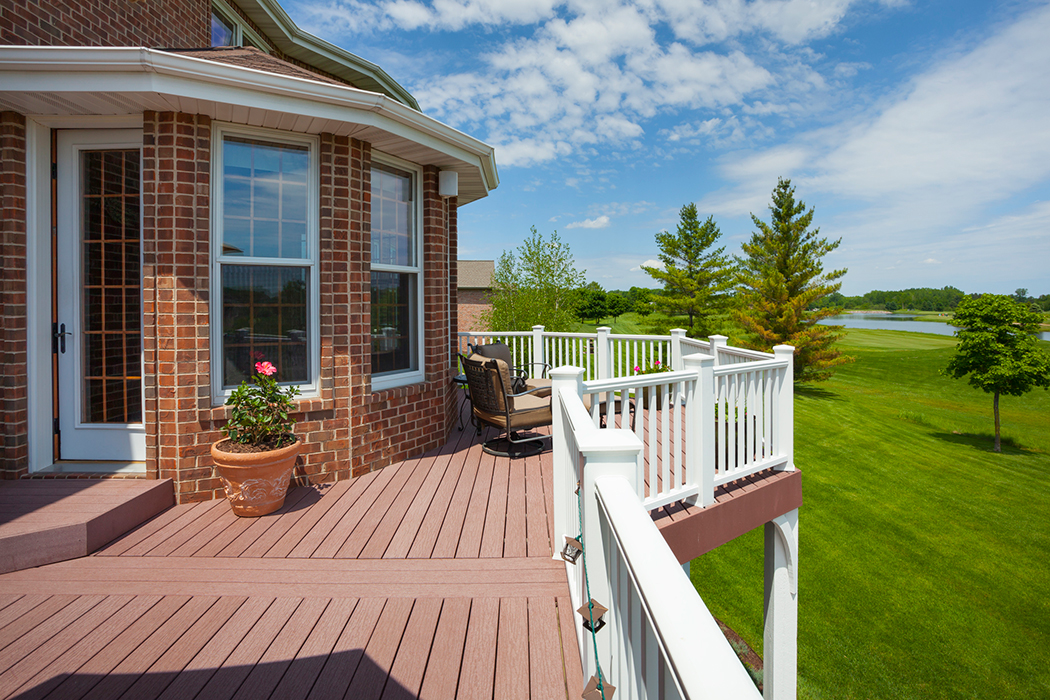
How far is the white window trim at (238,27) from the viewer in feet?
19.7

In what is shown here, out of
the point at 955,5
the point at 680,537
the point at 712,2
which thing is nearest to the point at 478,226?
the point at 712,2

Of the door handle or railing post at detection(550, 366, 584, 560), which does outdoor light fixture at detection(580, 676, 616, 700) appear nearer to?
railing post at detection(550, 366, 584, 560)

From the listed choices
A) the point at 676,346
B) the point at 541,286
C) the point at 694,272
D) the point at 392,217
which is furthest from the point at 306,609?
the point at 694,272

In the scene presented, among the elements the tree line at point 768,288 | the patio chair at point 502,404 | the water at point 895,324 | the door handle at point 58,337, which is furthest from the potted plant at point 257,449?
the water at point 895,324

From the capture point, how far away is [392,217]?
4535mm

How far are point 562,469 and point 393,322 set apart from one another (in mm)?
2692

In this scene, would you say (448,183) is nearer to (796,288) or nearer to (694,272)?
(796,288)

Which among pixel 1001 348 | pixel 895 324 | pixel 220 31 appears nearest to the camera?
pixel 220 31

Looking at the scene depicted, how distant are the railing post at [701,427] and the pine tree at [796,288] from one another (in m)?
25.3

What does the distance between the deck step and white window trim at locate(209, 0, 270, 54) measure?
577cm

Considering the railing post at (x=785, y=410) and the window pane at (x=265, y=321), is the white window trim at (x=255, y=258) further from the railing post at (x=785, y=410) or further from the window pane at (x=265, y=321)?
the railing post at (x=785, y=410)

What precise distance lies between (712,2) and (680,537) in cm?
1678

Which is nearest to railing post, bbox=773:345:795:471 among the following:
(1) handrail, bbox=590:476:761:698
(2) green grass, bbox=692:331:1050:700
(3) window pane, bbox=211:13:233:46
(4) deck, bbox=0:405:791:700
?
(4) deck, bbox=0:405:791:700

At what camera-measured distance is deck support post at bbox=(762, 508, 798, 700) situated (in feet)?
14.4
